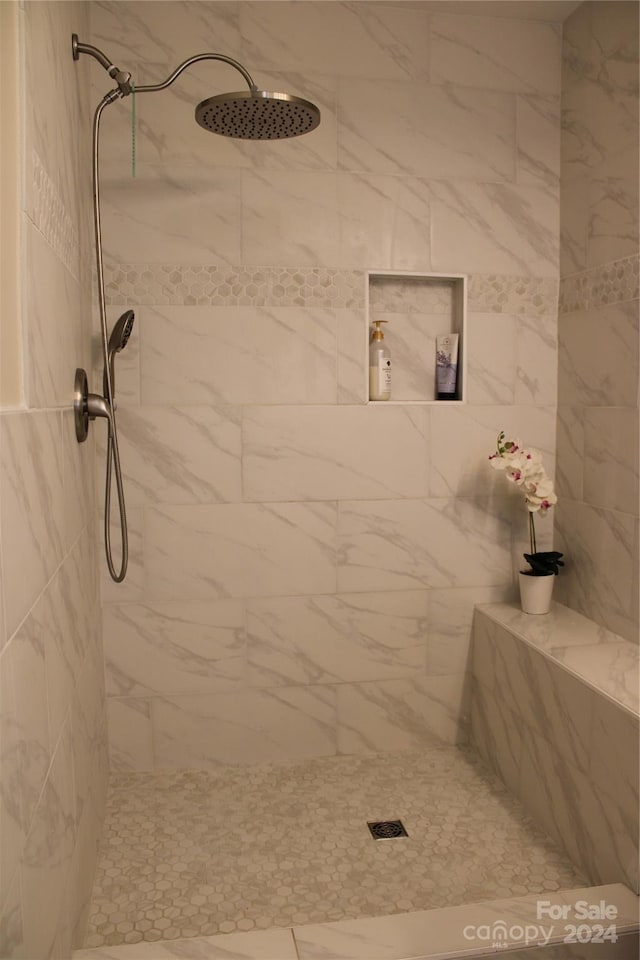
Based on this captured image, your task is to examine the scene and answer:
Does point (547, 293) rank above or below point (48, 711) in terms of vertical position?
above

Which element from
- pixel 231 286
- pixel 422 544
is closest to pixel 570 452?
pixel 422 544

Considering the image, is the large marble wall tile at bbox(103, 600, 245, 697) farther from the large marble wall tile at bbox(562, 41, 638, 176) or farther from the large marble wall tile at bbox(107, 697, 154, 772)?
the large marble wall tile at bbox(562, 41, 638, 176)

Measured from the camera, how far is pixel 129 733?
236 centimetres

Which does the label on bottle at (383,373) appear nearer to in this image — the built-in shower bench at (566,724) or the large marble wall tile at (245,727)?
the built-in shower bench at (566,724)

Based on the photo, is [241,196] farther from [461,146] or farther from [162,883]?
[162,883]

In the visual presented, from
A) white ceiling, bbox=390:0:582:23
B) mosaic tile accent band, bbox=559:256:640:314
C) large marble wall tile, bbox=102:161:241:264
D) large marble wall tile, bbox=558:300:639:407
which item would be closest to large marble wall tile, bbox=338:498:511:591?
large marble wall tile, bbox=558:300:639:407

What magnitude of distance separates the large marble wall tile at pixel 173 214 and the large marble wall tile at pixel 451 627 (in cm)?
132

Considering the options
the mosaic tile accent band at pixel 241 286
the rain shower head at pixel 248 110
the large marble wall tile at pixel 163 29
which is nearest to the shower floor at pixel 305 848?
the mosaic tile accent band at pixel 241 286

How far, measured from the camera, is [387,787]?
2.28 metres

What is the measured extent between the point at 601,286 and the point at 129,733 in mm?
2048

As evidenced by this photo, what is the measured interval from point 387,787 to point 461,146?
2.06 metres

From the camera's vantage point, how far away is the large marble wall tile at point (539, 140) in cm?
246

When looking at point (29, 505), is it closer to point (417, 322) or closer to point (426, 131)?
point (417, 322)

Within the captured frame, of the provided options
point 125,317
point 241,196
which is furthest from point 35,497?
point 241,196
